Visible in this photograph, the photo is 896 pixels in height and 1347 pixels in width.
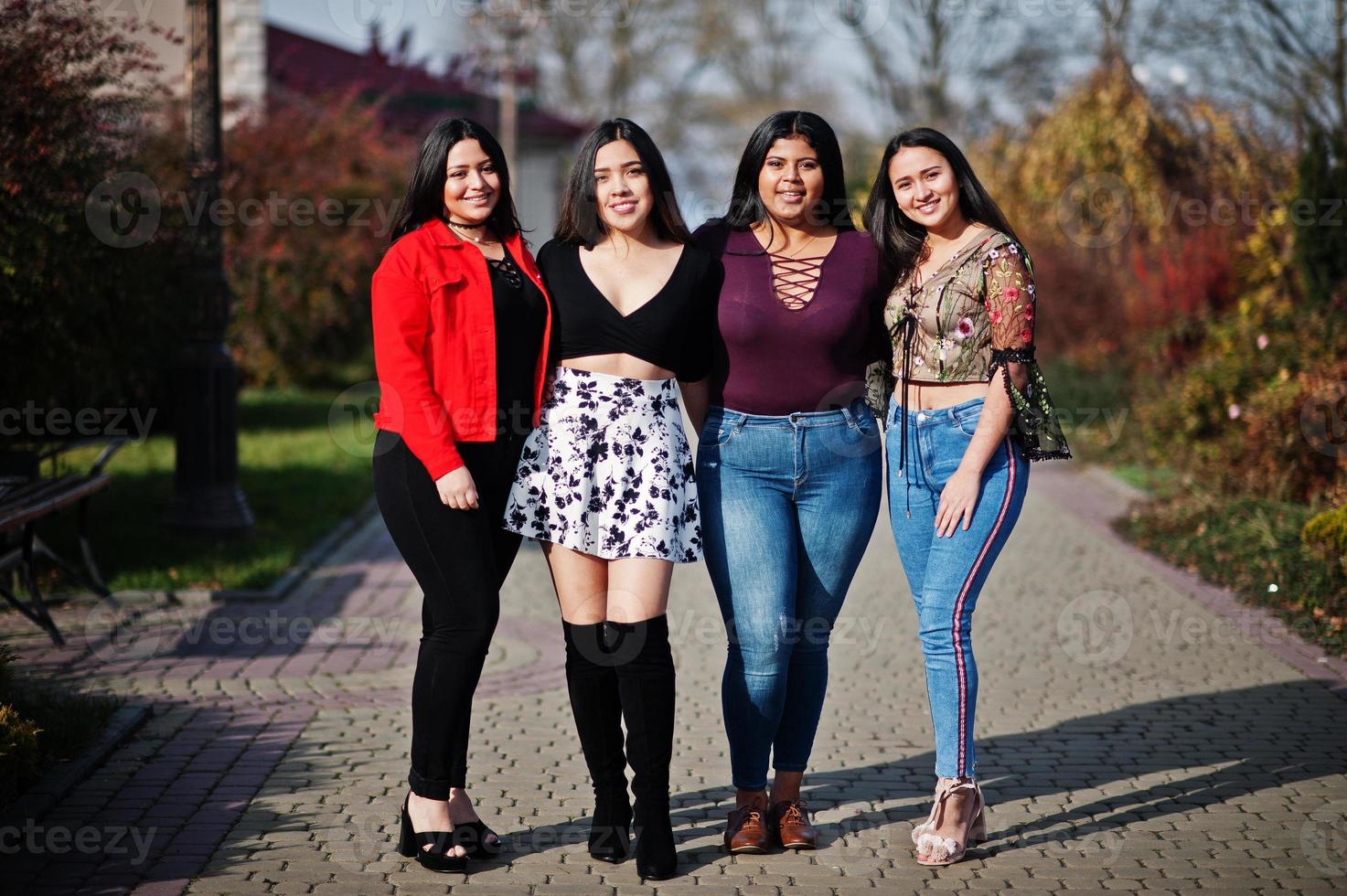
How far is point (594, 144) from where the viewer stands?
12.3 ft

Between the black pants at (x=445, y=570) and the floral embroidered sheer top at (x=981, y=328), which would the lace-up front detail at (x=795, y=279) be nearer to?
the floral embroidered sheer top at (x=981, y=328)

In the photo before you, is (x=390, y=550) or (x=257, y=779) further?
(x=390, y=550)

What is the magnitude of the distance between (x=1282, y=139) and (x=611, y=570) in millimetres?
14625

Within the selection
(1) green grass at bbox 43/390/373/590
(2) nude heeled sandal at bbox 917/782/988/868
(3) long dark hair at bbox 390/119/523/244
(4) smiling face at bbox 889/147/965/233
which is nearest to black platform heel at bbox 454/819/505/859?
(2) nude heeled sandal at bbox 917/782/988/868

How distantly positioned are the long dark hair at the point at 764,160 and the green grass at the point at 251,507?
4.50 metres

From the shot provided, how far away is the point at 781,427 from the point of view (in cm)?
378

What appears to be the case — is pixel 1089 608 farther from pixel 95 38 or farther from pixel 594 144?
pixel 95 38

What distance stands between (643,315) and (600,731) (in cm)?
116

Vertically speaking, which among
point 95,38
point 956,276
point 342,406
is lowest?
point 342,406

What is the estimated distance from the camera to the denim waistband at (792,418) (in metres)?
3.79

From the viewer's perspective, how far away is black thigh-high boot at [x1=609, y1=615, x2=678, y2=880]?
3719 millimetres

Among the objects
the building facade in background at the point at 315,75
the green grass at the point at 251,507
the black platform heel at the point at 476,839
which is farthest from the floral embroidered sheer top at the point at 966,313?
the building facade in background at the point at 315,75

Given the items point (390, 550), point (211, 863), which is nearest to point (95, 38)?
point (390, 550)

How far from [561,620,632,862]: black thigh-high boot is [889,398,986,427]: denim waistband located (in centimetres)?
107
